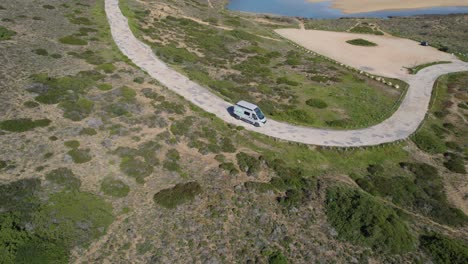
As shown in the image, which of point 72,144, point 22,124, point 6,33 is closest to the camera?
point 72,144

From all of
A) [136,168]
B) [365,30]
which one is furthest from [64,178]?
[365,30]

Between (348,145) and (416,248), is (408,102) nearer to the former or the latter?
(348,145)

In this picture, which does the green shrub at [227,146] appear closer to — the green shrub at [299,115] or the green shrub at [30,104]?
the green shrub at [299,115]

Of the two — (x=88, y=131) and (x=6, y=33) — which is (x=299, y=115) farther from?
(x=6, y=33)

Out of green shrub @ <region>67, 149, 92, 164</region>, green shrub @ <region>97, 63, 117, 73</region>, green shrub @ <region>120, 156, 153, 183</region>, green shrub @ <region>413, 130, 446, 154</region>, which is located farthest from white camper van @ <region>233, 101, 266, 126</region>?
green shrub @ <region>413, 130, 446, 154</region>

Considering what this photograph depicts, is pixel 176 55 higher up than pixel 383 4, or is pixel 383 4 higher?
pixel 383 4

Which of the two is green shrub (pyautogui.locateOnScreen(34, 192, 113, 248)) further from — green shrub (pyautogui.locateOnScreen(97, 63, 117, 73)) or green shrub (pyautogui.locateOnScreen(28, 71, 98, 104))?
green shrub (pyautogui.locateOnScreen(97, 63, 117, 73))
